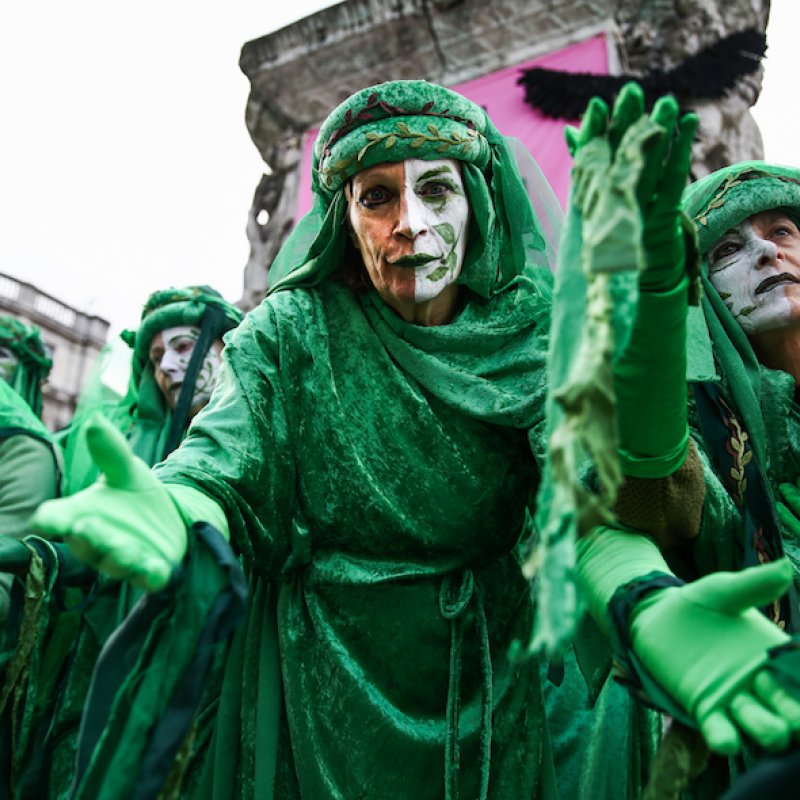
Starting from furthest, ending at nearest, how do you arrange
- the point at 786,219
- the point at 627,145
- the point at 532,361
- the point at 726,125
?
1. the point at 726,125
2. the point at 786,219
3. the point at 532,361
4. the point at 627,145

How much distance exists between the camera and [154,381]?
4.25 metres

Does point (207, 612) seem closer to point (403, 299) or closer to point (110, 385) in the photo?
point (403, 299)

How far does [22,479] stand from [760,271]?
248 cm

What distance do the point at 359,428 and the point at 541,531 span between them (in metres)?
0.99

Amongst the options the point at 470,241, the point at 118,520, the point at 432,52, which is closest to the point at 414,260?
the point at 470,241

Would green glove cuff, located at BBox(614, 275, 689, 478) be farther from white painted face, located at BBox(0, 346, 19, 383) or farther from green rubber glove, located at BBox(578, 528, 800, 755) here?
white painted face, located at BBox(0, 346, 19, 383)

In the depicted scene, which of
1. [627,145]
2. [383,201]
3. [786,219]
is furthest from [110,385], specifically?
[627,145]

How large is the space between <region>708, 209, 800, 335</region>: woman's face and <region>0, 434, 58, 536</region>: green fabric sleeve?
2.31 m

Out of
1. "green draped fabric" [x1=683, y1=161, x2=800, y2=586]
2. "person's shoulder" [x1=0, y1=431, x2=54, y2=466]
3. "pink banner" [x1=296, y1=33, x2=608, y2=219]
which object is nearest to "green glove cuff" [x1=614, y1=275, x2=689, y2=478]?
"green draped fabric" [x1=683, y1=161, x2=800, y2=586]

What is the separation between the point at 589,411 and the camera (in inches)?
49.0

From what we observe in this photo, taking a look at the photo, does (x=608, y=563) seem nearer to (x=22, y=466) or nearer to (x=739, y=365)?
(x=739, y=365)

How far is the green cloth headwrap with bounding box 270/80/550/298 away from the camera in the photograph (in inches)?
90.9

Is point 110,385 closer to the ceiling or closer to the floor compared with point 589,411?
closer to the floor

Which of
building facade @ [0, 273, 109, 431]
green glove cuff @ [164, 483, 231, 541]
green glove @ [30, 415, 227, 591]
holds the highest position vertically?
green glove @ [30, 415, 227, 591]
